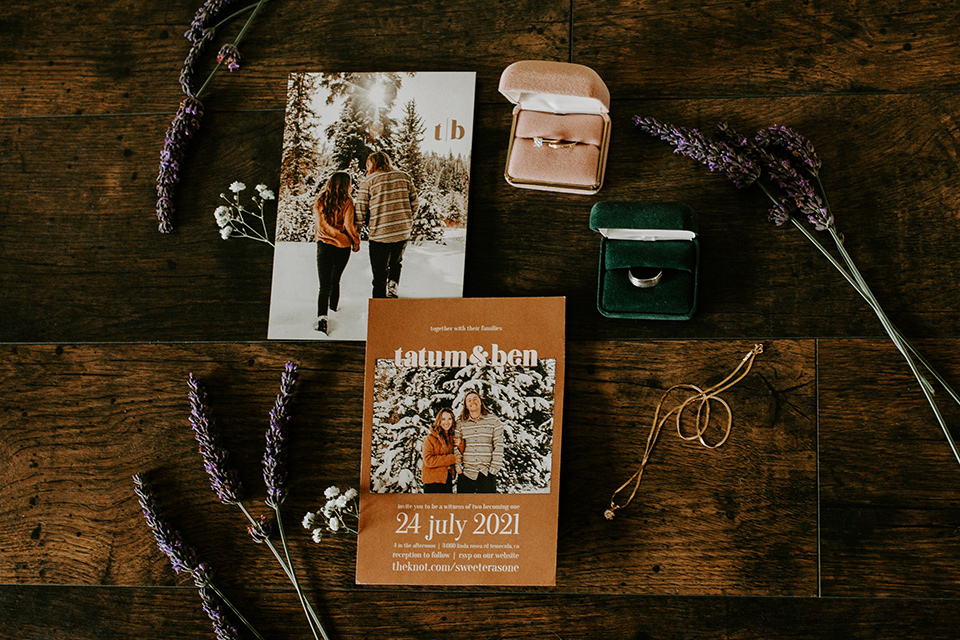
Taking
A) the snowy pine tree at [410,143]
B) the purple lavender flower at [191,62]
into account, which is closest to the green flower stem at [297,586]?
the snowy pine tree at [410,143]

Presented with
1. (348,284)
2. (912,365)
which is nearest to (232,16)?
(348,284)

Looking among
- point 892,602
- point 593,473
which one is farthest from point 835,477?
point 593,473

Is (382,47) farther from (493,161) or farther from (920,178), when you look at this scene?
(920,178)

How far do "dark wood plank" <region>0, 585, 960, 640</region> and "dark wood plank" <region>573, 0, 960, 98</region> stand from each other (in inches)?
26.5

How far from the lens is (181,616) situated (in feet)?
3.01

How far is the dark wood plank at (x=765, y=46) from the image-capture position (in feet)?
3.13

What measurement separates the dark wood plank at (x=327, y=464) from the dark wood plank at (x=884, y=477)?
29mm

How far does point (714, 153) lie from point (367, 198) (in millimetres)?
463

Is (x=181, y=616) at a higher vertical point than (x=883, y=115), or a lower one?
lower

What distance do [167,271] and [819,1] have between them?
99 cm

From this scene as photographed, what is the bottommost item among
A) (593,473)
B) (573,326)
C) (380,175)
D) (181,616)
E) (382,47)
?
(181,616)

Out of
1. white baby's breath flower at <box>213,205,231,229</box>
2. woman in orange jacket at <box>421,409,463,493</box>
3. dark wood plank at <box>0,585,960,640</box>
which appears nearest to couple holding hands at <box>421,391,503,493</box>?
woman in orange jacket at <box>421,409,463,493</box>

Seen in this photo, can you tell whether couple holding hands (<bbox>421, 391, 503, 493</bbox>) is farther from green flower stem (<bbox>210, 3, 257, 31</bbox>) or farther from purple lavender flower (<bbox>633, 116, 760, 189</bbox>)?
green flower stem (<bbox>210, 3, 257, 31</bbox>)

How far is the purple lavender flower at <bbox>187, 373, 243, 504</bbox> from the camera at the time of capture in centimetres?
90
